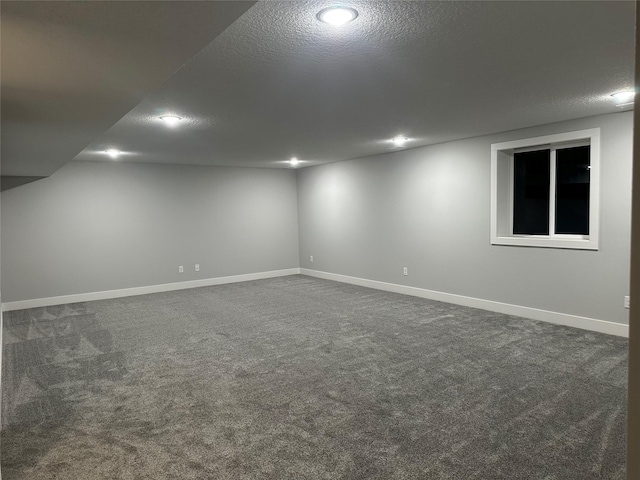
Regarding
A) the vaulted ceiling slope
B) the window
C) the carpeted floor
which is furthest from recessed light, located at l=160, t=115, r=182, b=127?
the window

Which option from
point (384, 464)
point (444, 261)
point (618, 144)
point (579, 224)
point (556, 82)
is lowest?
point (384, 464)

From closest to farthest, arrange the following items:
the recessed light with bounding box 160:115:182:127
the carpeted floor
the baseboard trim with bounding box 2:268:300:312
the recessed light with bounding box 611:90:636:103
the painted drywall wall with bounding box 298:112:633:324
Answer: the carpeted floor
the recessed light with bounding box 611:90:636:103
the recessed light with bounding box 160:115:182:127
the painted drywall wall with bounding box 298:112:633:324
the baseboard trim with bounding box 2:268:300:312

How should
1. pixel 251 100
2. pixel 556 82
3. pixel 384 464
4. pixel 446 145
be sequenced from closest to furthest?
pixel 384 464 → pixel 556 82 → pixel 251 100 → pixel 446 145

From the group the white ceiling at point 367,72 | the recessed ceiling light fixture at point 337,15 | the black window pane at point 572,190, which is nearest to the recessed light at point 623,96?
the white ceiling at point 367,72

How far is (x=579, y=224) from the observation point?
15.6 ft

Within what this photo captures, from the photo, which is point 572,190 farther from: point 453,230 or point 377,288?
point 377,288

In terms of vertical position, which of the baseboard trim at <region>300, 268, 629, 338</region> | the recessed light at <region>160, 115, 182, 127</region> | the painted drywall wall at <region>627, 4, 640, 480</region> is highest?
the recessed light at <region>160, 115, 182, 127</region>

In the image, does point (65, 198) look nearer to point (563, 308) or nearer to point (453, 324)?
point (453, 324)

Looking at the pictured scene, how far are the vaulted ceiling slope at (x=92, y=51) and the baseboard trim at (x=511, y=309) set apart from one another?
474 centimetres

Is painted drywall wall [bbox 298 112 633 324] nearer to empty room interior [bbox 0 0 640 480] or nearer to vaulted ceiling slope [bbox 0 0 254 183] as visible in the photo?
empty room interior [bbox 0 0 640 480]

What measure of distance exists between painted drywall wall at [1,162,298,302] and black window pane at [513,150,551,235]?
4.77m

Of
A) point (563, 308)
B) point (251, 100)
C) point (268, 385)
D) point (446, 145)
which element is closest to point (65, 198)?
point (251, 100)

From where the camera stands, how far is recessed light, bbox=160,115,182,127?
12.8 feet

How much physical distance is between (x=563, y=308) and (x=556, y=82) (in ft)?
8.87
